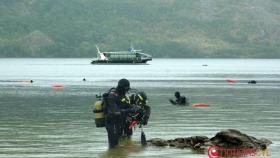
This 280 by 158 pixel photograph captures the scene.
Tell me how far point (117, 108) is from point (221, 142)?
470 centimetres

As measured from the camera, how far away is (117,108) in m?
33.5

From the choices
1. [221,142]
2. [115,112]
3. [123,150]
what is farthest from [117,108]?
[221,142]

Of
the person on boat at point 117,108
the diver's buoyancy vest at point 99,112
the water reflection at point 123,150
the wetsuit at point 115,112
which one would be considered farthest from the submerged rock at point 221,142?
the diver's buoyancy vest at point 99,112

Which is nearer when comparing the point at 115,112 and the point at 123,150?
the point at 115,112

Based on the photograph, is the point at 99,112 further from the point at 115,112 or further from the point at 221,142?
the point at 221,142

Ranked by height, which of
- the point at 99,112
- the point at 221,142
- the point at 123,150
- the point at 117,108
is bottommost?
the point at 123,150

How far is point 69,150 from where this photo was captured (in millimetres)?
35312

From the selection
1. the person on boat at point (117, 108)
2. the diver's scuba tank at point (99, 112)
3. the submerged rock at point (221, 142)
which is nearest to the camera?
the person on boat at point (117, 108)

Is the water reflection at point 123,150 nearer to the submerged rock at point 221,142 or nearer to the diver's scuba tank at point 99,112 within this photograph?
the submerged rock at point 221,142

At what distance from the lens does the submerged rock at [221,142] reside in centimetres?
3453

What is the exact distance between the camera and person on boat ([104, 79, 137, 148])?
33.3 metres

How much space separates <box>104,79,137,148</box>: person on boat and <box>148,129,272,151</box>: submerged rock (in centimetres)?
255

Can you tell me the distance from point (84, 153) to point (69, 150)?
1.12 metres

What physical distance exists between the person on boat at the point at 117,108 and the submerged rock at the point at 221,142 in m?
2.55
